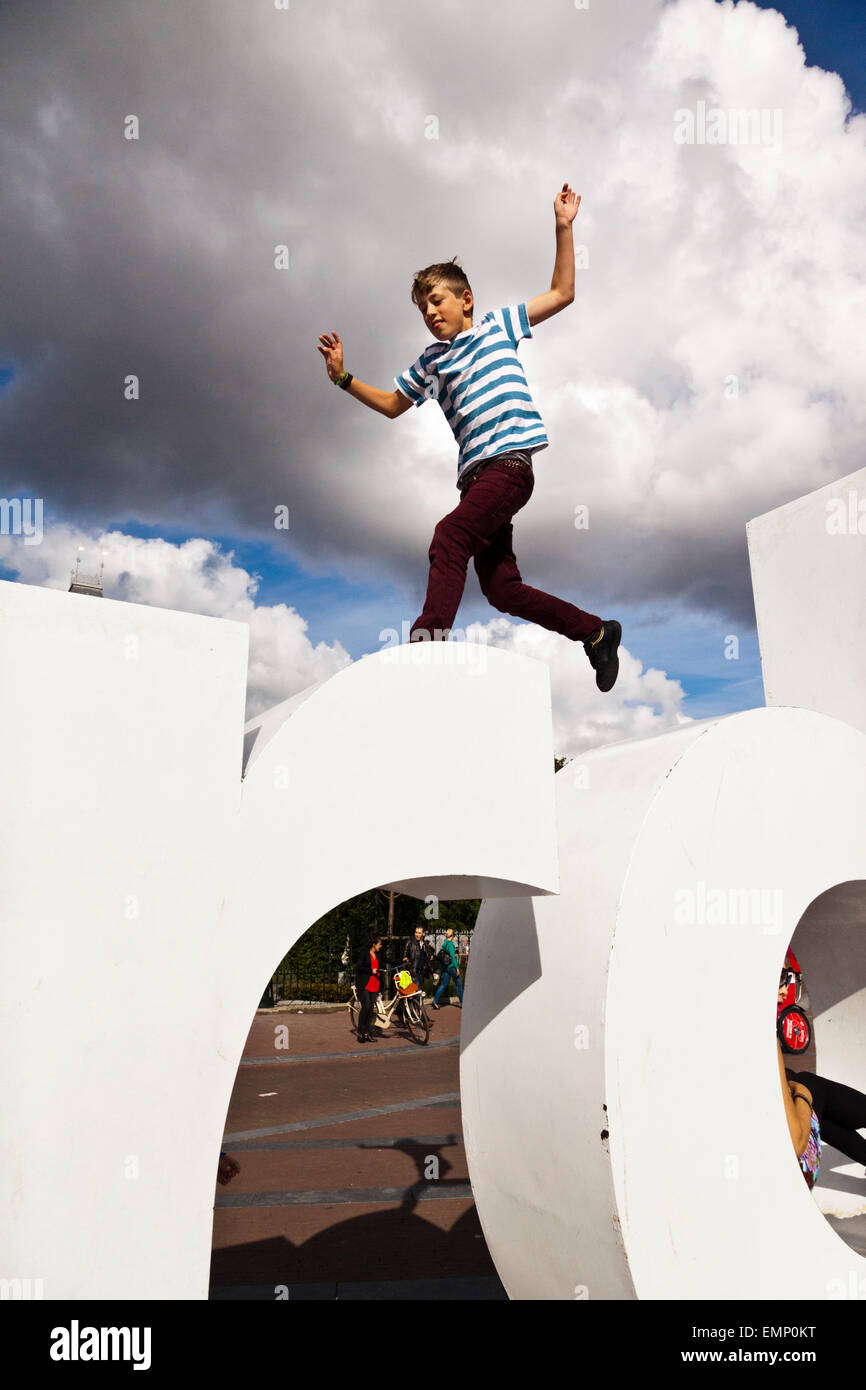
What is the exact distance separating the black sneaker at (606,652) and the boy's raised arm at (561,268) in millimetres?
1334

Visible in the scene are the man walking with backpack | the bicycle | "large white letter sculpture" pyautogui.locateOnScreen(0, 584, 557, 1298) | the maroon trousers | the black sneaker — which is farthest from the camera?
the man walking with backpack

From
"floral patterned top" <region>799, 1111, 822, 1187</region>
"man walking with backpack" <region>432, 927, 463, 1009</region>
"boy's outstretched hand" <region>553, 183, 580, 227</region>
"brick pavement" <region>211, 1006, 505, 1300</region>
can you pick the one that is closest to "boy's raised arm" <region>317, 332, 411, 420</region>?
"boy's outstretched hand" <region>553, 183, 580, 227</region>

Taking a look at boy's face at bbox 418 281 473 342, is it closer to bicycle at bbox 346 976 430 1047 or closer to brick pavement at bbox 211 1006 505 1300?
brick pavement at bbox 211 1006 505 1300

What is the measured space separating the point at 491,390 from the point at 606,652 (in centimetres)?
121

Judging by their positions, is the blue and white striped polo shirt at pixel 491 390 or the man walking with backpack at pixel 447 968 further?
the man walking with backpack at pixel 447 968

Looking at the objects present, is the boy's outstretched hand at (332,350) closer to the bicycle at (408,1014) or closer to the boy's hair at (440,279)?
the boy's hair at (440,279)

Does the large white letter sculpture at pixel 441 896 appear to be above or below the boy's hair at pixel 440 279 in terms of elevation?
below

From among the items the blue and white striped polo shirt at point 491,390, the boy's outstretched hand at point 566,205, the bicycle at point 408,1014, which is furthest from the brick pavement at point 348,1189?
the boy's outstretched hand at point 566,205

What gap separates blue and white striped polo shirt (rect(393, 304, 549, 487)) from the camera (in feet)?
12.5

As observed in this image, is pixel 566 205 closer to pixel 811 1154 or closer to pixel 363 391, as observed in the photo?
pixel 363 391

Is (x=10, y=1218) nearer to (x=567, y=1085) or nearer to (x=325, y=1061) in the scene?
(x=567, y=1085)

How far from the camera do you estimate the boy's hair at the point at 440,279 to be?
3956 mm

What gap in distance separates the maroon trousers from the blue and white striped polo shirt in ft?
0.34

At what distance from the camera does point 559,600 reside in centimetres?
415
